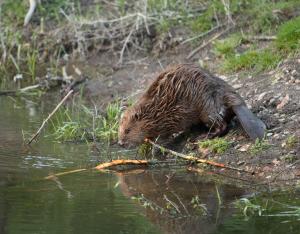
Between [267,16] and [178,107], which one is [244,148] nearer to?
[178,107]

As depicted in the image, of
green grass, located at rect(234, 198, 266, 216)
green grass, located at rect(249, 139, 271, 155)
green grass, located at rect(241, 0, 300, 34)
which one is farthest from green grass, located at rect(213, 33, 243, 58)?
green grass, located at rect(234, 198, 266, 216)

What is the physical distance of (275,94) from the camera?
704cm

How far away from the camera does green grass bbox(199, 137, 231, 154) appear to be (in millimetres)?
6281

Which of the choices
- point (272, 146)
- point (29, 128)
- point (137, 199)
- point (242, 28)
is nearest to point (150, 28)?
point (242, 28)

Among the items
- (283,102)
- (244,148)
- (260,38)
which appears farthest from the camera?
(260,38)

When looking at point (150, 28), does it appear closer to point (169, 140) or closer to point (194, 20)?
point (194, 20)

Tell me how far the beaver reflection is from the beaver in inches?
26.9

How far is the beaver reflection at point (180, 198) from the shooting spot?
15.6 ft

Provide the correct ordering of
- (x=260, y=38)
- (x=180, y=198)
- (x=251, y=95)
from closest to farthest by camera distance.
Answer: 1. (x=180, y=198)
2. (x=251, y=95)
3. (x=260, y=38)

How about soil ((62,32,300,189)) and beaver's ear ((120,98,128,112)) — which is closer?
soil ((62,32,300,189))

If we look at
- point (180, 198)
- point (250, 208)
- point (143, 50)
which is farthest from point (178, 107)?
point (143, 50)

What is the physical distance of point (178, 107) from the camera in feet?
21.6

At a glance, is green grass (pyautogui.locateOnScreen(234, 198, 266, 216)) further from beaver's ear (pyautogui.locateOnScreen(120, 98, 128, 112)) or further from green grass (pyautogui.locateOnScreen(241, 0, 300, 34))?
green grass (pyautogui.locateOnScreen(241, 0, 300, 34))

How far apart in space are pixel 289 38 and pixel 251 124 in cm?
208
